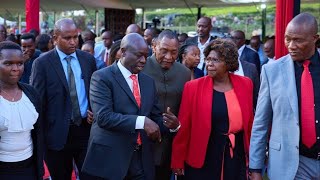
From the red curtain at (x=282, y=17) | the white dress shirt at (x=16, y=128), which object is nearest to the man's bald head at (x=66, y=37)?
the white dress shirt at (x=16, y=128)

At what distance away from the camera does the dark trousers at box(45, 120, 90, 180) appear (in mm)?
4605

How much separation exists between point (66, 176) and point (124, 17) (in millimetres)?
16194

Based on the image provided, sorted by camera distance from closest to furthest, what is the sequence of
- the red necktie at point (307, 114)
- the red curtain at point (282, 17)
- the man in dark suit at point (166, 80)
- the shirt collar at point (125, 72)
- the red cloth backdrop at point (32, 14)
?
the red necktie at point (307, 114), the shirt collar at point (125, 72), the man in dark suit at point (166, 80), the red curtain at point (282, 17), the red cloth backdrop at point (32, 14)

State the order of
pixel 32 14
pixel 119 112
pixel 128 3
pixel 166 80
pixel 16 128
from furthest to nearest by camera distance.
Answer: pixel 128 3 → pixel 32 14 → pixel 166 80 → pixel 119 112 → pixel 16 128

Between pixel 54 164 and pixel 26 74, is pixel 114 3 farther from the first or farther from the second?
pixel 54 164

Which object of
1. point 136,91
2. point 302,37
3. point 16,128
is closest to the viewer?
point 302,37

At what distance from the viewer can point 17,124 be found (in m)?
3.42

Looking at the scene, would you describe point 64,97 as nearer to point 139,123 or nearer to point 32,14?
point 139,123

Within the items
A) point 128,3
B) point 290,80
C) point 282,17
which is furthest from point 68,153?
point 128,3

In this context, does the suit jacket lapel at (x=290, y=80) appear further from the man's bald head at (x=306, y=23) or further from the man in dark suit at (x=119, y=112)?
the man in dark suit at (x=119, y=112)

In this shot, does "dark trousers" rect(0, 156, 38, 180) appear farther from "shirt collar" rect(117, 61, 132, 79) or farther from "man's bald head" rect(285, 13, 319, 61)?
"man's bald head" rect(285, 13, 319, 61)

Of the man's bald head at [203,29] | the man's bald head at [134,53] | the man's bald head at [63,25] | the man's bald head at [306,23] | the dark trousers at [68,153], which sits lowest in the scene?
the dark trousers at [68,153]

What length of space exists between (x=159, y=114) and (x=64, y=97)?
994mm

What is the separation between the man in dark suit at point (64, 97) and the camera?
4.43 m
